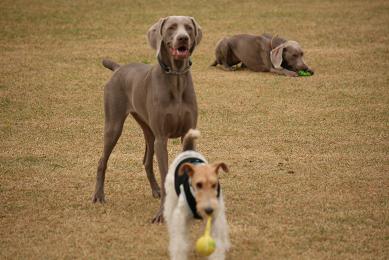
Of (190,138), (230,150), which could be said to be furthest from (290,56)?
(190,138)

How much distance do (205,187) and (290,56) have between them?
8278 mm

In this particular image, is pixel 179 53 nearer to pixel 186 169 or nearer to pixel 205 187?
pixel 186 169

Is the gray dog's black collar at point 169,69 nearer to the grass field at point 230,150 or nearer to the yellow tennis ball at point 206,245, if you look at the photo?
the grass field at point 230,150

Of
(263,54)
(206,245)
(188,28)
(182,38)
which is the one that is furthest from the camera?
(263,54)

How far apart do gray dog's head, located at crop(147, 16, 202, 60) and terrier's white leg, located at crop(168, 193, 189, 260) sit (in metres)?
1.63

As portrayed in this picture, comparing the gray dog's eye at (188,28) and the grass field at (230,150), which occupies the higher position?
the gray dog's eye at (188,28)

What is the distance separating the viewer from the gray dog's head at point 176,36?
234 inches

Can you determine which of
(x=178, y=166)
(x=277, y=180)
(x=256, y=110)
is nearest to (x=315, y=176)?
(x=277, y=180)

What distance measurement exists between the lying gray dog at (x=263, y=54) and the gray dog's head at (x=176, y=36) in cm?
642

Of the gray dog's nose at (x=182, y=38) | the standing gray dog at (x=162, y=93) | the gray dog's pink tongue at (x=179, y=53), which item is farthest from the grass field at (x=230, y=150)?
the gray dog's nose at (x=182, y=38)

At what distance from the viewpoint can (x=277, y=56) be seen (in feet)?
41.0

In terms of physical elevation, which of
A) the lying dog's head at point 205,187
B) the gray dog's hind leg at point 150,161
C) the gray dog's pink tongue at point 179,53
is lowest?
the gray dog's hind leg at point 150,161

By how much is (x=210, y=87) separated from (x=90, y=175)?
15.9ft

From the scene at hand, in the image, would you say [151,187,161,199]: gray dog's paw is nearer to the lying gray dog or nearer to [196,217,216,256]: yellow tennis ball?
[196,217,216,256]: yellow tennis ball
